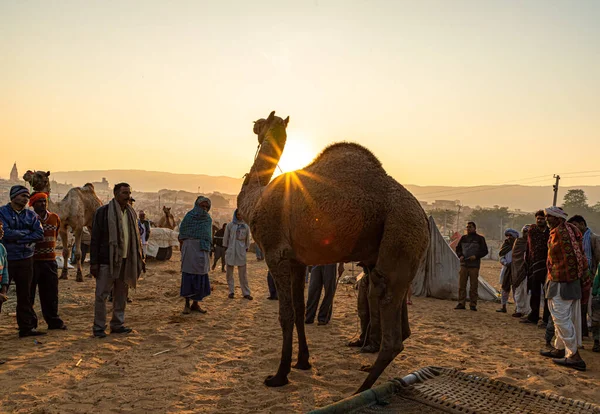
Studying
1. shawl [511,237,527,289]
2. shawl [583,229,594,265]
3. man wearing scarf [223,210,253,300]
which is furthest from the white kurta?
shawl [583,229,594,265]

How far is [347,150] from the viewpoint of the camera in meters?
5.38

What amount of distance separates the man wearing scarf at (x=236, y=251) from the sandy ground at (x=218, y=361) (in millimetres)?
1431

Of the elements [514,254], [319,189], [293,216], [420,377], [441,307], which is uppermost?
[319,189]

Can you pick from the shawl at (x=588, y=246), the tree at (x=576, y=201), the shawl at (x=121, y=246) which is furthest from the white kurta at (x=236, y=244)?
the tree at (x=576, y=201)

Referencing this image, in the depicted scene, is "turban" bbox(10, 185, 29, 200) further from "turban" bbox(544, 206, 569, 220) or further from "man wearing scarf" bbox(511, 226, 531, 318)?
"man wearing scarf" bbox(511, 226, 531, 318)

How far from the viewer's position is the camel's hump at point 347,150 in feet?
17.2

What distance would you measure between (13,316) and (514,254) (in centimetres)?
1090

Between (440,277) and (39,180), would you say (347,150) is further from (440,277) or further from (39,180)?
(440,277)

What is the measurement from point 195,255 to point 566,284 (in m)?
6.53

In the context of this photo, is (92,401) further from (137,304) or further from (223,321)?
(137,304)

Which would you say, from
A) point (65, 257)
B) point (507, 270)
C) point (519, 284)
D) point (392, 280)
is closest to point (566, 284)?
point (392, 280)

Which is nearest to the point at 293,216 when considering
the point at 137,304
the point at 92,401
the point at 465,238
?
the point at 92,401

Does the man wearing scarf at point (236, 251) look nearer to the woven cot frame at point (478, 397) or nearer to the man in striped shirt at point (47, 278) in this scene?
the man in striped shirt at point (47, 278)

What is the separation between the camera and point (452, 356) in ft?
21.6
